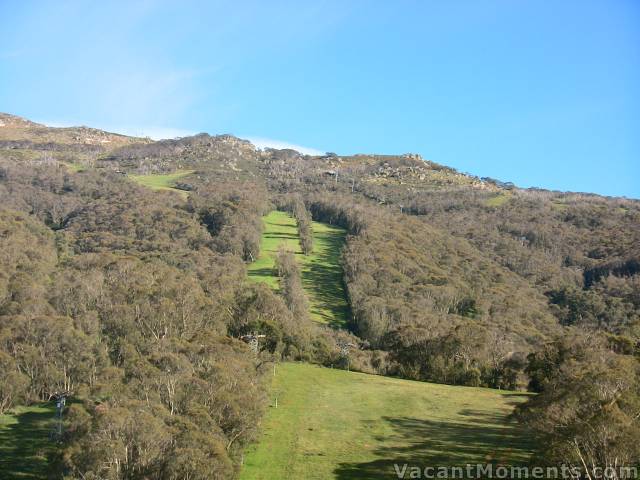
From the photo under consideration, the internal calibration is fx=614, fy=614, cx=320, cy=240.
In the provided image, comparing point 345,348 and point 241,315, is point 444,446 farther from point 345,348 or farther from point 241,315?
point 241,315

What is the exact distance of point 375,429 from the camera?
49625 millimetres

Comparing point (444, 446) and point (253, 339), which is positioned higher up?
point (253, 339)

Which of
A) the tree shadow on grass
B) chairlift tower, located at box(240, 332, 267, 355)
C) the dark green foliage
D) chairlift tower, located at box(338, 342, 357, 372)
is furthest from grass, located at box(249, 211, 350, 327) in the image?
the dark green foliage

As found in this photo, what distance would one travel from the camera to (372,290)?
117062 mm

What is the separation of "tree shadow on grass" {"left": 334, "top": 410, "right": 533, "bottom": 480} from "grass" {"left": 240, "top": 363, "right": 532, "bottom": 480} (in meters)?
0.07

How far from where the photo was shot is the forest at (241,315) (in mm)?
32750

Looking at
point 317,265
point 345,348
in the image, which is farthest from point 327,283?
point 345,348

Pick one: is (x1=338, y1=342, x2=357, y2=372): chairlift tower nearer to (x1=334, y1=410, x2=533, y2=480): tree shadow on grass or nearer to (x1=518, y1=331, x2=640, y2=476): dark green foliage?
(x1=334, y1=410, x2=533, y2=480): tree shadow on grass

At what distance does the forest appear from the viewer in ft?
107

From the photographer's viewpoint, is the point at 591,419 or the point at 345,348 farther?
the point at 345,348

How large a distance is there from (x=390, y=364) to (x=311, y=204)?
115942mm

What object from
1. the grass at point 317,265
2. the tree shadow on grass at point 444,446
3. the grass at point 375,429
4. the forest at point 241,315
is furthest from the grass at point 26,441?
the grass at point 317,265

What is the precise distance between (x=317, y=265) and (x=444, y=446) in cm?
8888

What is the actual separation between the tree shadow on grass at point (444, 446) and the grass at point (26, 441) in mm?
19960
